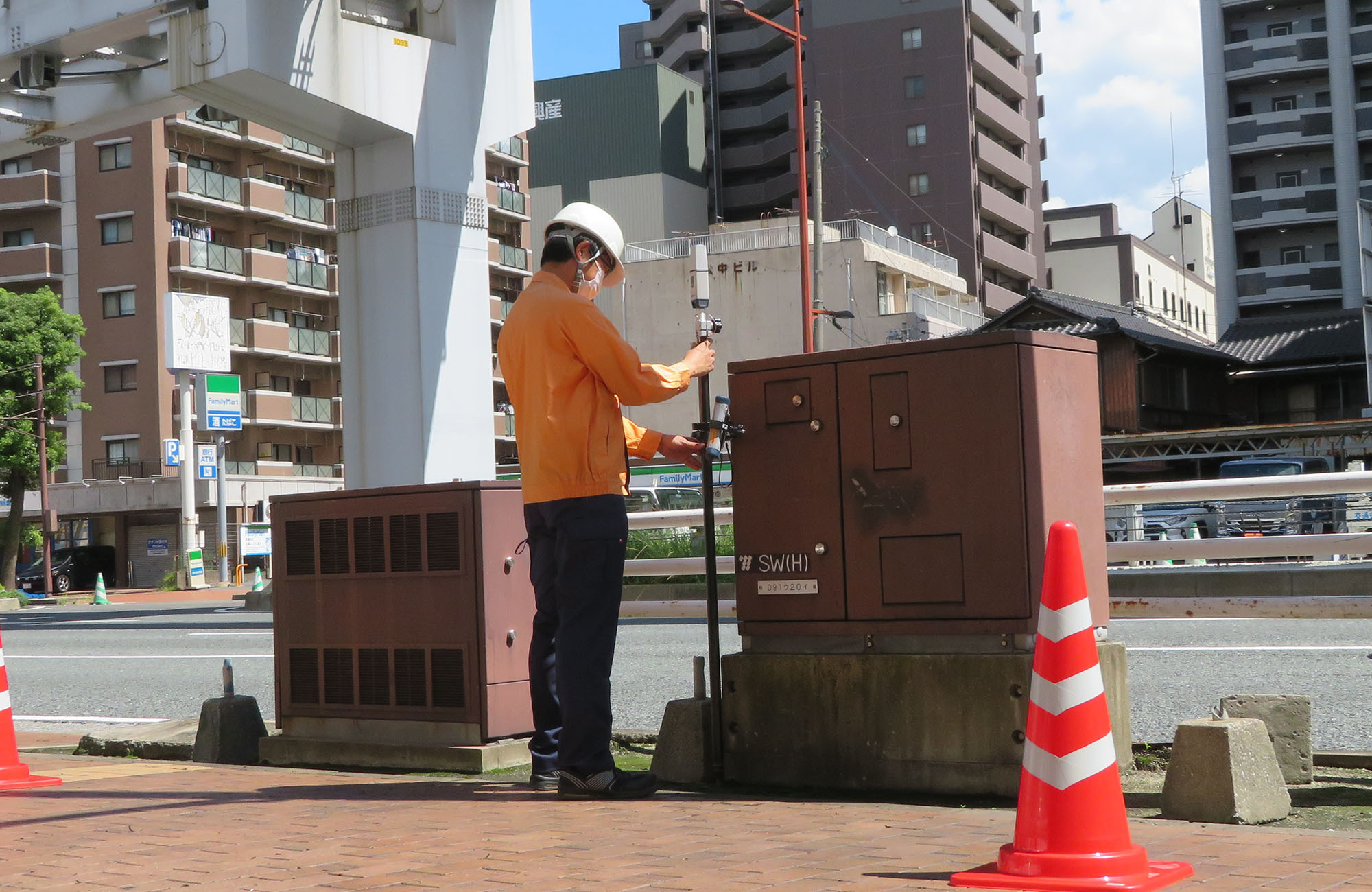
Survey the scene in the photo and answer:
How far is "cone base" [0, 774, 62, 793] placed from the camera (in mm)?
5902

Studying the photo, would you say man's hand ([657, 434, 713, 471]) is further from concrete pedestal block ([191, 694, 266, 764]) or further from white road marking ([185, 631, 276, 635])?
white road marking ([185, 631, 276, 635])

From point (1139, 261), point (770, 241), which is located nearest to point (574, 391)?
point (770, 241)

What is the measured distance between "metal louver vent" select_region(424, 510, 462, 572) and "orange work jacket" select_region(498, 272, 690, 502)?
89 centimetres

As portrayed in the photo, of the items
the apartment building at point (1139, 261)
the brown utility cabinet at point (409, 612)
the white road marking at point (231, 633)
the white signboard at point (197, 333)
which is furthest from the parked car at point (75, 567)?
the brown utility cabinet at point (409, 612)

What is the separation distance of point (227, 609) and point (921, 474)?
1021 inches

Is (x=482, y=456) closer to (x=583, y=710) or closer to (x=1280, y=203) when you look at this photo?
(x=583, y=710)

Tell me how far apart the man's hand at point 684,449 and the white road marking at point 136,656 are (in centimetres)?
913

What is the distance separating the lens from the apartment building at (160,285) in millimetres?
55188

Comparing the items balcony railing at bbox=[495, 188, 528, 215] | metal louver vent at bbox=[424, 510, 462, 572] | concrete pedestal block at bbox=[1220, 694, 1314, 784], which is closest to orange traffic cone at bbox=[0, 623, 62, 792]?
metal louver vent at bbox=[424, 510, 462, 572]

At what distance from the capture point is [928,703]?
4691 mm

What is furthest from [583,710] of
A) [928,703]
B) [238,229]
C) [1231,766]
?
[238,229]

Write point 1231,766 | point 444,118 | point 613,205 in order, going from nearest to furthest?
point 1231,766 → point 444,118 → point 613,205

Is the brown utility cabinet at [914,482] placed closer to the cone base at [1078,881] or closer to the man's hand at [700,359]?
the man's hand at [700,359]

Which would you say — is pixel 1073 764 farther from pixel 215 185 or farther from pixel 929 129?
pixel 929 129
